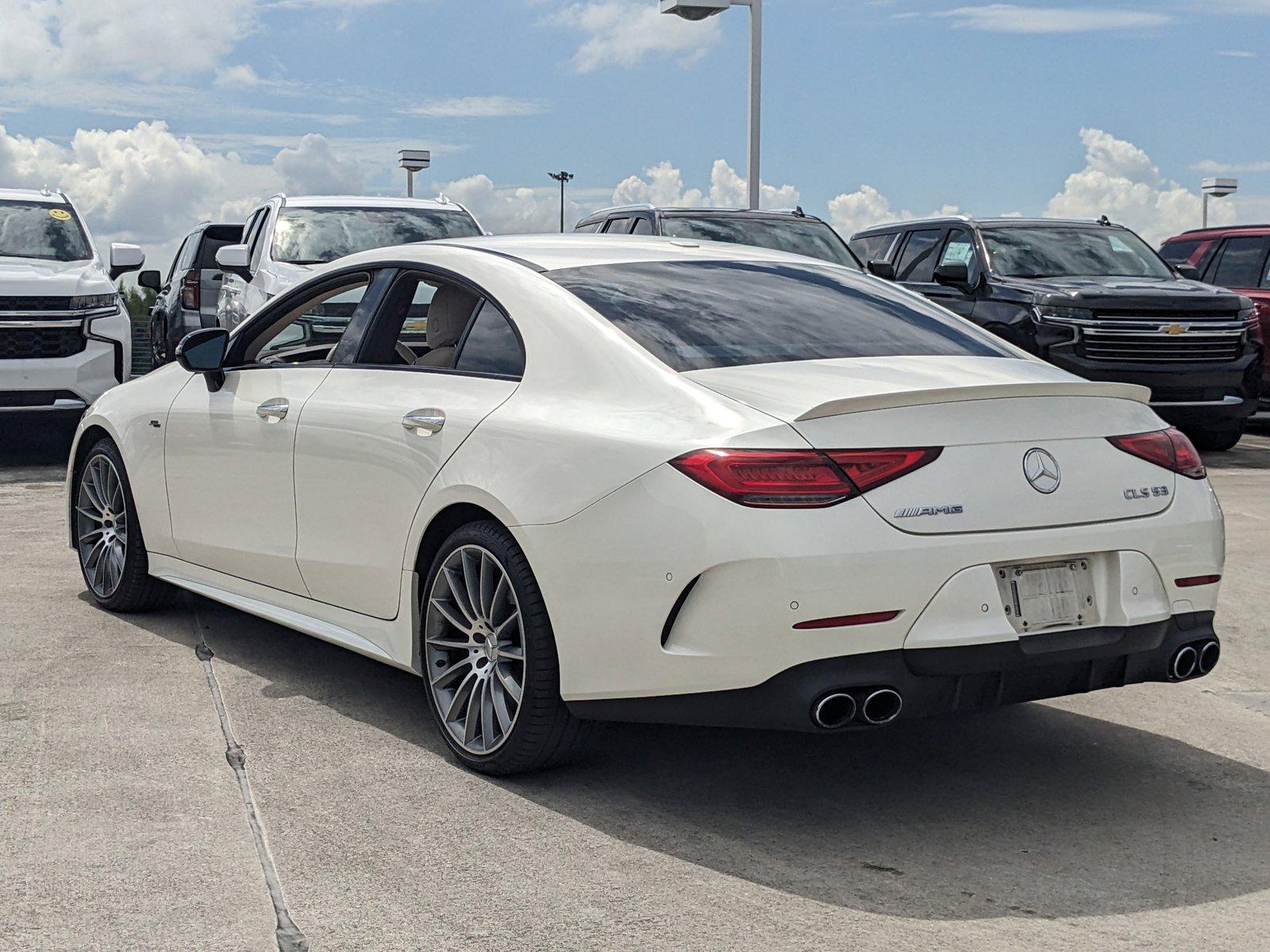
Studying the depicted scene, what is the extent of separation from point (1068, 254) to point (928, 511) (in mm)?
10508

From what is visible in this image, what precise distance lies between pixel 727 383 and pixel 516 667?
3.22 ft

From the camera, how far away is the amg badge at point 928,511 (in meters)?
3.95

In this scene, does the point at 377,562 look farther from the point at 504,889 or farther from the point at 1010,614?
the point at 1010,614

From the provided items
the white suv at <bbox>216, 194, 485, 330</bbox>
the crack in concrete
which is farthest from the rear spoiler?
the white suv at <bbox>216, 194, 485, 330</bbox>

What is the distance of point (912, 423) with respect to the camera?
405 centimetres

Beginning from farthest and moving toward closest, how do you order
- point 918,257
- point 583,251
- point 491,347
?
point 918,257 < point 583,251 < point 491,347

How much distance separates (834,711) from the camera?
3969 millimetres

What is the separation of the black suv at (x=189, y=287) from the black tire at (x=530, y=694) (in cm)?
1315

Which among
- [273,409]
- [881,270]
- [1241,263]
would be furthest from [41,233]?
[1241,263]

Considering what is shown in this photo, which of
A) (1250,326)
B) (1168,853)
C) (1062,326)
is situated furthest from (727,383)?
(1250,326)

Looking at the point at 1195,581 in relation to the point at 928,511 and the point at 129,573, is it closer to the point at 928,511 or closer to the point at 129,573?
the point at 928,511

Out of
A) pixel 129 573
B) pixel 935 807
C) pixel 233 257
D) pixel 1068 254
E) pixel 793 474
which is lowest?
pixel 935 807

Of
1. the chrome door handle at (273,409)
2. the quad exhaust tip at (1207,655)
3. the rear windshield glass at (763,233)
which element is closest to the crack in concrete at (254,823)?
the chrome door handle at (273,409)

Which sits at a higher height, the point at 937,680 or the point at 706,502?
the point at 706,502
